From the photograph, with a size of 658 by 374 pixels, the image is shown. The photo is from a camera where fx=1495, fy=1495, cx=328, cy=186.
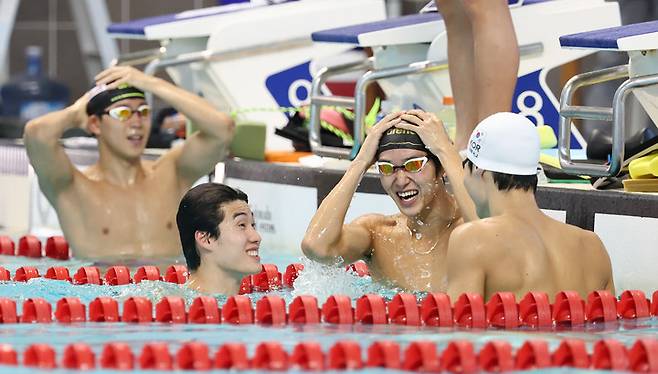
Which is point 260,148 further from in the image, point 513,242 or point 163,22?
point 513,242

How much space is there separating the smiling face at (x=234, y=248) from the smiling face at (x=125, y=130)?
152cm

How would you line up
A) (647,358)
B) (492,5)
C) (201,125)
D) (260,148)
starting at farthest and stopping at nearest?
(260,148), (201,125), (492,5), (647,358)

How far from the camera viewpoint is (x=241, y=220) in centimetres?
487

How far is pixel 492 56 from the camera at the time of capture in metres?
5.35

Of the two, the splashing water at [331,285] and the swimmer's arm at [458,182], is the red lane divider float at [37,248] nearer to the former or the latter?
the splashing water at [331,285]

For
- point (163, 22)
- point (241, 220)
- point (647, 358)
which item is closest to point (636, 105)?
point (163, 22)

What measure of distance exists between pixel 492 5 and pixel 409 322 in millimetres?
1485

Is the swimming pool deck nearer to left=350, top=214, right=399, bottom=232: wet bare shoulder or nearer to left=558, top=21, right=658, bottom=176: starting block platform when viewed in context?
left=558, top=21, right=658, bottom=176: starting block platform

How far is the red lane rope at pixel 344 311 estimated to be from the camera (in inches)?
171

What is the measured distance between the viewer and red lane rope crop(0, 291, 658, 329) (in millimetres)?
4332

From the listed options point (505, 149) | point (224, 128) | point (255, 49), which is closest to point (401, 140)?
point (505, 149)

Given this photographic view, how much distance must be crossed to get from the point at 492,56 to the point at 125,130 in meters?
1.72

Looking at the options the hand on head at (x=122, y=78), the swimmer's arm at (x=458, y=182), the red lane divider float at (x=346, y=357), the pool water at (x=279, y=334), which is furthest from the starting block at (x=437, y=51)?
the red lane divider float at (x=346, y=357)

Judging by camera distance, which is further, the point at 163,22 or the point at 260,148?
the point at 163,22
